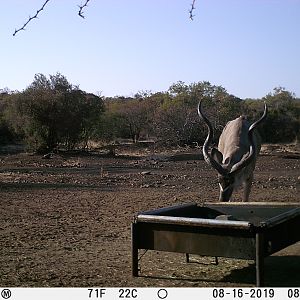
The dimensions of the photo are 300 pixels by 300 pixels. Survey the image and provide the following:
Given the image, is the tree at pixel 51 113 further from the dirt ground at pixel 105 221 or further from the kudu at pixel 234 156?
the kudu at pixel 234 156

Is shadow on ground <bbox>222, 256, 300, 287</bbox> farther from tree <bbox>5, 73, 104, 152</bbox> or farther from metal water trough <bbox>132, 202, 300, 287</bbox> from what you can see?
tree <bbox>5, 73, 104, 152</bbox>

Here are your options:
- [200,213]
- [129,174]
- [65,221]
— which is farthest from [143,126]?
[200,213]

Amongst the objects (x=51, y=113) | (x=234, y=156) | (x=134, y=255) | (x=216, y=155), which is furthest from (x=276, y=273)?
(x=51, y=113)

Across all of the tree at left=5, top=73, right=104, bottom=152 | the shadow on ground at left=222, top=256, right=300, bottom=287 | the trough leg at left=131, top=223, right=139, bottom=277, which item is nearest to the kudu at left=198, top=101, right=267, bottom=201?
the shadow on ground at left=222, top=256, right=300, bottom=287

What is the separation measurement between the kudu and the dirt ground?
1660mm

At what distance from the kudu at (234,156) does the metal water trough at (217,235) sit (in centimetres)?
282

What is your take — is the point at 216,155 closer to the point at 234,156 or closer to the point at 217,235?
the point at 234,156

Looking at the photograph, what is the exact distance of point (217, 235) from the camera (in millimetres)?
6375

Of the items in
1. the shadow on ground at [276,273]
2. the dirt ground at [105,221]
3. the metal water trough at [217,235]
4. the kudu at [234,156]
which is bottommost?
the shadow on ground at [276,273]

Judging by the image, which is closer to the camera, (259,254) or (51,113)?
(259,254)

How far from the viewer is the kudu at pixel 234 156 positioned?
10039 mm

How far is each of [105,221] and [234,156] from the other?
274 cm

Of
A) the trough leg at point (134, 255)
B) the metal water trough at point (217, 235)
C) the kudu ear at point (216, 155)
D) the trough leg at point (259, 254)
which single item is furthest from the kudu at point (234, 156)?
the trough leg at point (259, 254)

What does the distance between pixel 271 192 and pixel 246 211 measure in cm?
699
